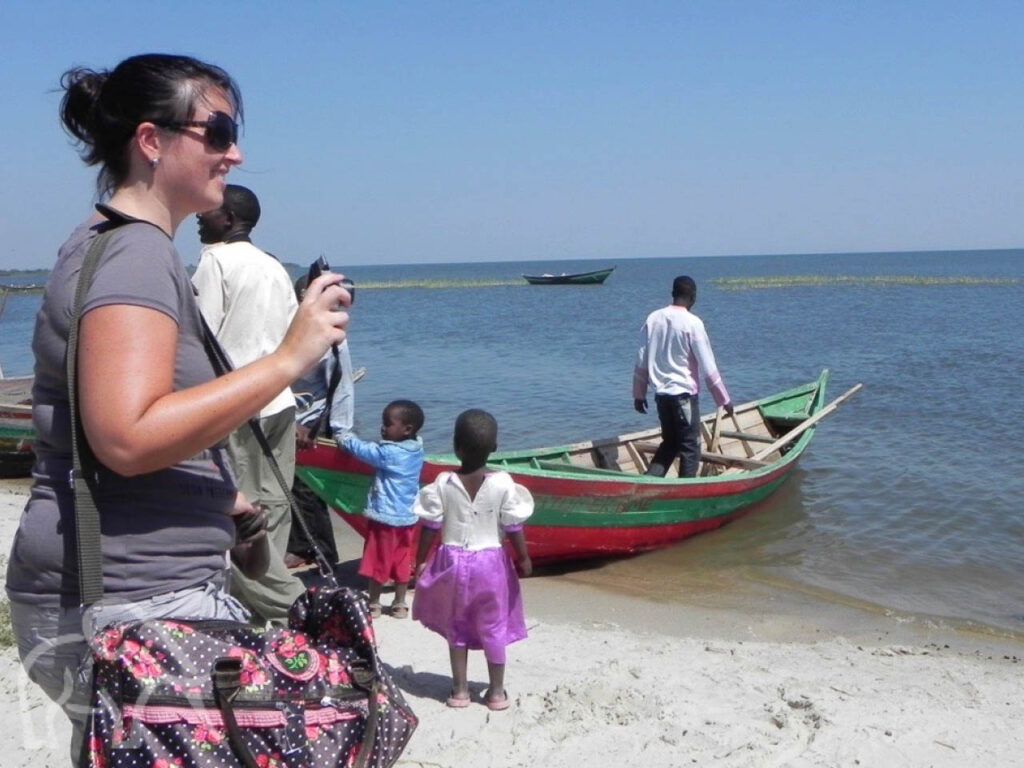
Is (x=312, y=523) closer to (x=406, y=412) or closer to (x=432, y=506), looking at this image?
(x=406, y=412)

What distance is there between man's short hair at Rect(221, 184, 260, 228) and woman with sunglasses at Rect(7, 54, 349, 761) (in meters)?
2.42

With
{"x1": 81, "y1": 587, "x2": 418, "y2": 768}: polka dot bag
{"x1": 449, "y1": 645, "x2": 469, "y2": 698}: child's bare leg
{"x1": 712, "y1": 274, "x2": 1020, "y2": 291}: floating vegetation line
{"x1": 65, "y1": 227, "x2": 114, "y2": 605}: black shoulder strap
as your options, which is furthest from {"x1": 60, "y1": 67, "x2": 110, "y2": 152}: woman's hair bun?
{"x1": 712, "y1": 274, "x2": 1020, "y2": 291}: floating vegetation line

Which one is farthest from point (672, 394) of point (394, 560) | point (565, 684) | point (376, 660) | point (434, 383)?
point (434, 383)

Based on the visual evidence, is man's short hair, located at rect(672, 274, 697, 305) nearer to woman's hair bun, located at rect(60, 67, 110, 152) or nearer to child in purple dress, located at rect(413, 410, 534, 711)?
child in purple dress, located at rect(413, 410, 534, 711)

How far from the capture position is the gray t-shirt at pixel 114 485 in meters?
1.63

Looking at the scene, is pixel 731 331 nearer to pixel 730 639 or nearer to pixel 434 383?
pixel 434 383

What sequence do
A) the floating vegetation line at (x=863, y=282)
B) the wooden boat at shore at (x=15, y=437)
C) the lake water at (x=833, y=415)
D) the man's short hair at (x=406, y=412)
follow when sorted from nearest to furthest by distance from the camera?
the man's short hair at (x=406, y=412)
the lake water at (x=833, y=415)
the wooden boat at shore at (x=15, y=437)
the floating vegetation line at (x=863, y=282)

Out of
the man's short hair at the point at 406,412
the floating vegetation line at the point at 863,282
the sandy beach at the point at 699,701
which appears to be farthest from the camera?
the floating vegetation line at the point at 863,282

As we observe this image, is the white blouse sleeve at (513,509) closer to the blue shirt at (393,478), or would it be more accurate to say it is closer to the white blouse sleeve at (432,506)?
the white blouse sleeve at (432,506)

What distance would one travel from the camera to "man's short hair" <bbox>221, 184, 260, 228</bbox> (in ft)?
14.0

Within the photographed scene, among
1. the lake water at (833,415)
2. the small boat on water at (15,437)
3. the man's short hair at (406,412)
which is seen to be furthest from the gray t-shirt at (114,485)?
the small boat on water at (15,437)

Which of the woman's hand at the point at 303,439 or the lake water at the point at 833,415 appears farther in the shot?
the lake water at the point at 833,415

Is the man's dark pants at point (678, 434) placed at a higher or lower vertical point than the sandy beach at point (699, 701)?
higher

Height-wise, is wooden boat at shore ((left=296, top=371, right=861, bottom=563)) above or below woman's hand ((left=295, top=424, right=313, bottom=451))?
below
